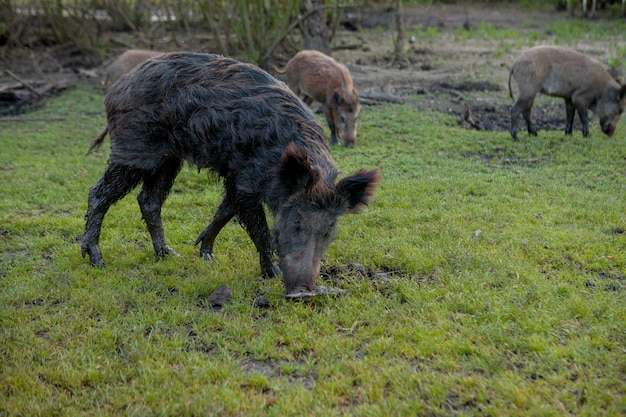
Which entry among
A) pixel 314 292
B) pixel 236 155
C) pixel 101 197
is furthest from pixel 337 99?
pixel 314 292

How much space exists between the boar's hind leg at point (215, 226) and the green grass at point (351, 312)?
6.1 inches

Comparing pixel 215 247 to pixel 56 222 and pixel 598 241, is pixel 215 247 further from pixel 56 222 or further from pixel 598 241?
pixel 598 241

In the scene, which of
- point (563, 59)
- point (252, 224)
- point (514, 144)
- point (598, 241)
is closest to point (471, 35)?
point (563, 59)

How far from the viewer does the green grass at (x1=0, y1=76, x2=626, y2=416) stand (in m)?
3.70

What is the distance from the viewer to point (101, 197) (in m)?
5.90

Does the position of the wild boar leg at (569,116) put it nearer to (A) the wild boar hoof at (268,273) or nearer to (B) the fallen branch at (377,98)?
(B) the fallen branch at (377,98)

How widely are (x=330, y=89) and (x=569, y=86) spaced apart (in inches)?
159

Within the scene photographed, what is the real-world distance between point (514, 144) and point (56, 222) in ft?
22.2

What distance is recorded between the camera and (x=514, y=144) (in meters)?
10.0

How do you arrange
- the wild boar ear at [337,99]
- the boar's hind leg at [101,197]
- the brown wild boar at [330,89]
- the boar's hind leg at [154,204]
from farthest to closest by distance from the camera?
the wild boar ear at [337,99], the brown wild boar at [330,89], the boar's hind leg at [154,204], the boar's hind leg at [101,197]

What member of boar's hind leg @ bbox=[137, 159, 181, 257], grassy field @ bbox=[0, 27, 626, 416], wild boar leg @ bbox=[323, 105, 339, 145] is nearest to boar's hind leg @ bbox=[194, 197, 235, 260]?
grassy field @ bbox=[0, 27, 626, 416]

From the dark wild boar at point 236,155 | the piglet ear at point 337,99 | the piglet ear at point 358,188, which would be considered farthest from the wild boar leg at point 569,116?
the piglet ear at point 358,188

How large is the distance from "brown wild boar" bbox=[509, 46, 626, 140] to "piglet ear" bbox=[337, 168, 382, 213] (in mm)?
6536

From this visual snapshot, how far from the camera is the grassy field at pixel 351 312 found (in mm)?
3695
